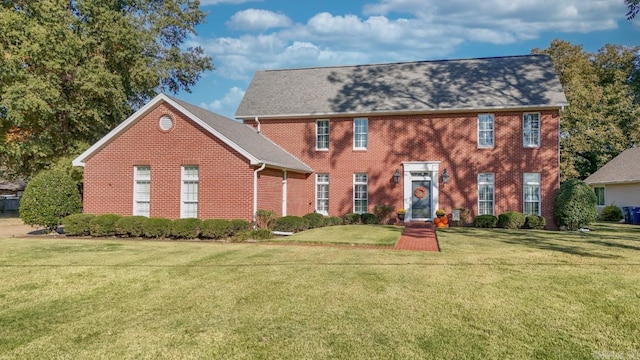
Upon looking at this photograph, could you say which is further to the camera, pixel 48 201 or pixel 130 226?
pixel 48 201

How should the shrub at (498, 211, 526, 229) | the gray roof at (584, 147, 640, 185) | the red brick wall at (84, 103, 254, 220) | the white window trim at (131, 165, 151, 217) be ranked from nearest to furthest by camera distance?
the red brick wall at (84, 103, 254, 220), the white window trim at (131, 165, 151, 217), the shrub at (498, 211, 526, 229), the gray roof at (584, 147, 640, 185)

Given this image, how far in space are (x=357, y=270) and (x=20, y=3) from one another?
26.2 meters

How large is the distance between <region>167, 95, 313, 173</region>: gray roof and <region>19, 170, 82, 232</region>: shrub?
534 centimetres

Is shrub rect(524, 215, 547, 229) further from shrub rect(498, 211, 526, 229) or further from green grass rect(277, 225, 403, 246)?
green grass rect(277, 225, 403, 246)

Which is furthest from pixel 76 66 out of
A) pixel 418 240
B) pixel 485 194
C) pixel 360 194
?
pixel 485 194

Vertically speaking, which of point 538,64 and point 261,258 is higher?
point 538,64

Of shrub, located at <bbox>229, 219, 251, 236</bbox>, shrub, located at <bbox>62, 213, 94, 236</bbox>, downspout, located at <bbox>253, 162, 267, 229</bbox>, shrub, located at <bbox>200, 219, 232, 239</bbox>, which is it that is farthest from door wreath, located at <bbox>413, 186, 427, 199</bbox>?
shrub, located at <bbox>62, 213, 94, 236</bbox>

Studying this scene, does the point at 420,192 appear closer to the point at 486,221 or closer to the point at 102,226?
the point at 486,221

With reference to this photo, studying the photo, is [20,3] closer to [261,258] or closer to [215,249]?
[215,249]

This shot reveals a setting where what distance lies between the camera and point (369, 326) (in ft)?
17.6

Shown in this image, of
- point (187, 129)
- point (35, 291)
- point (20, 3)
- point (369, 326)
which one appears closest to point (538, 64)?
point (187, 129)

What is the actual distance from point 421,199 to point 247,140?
895 cm

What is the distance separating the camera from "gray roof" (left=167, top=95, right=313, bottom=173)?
1641 cm

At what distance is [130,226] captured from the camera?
48.8 ft
